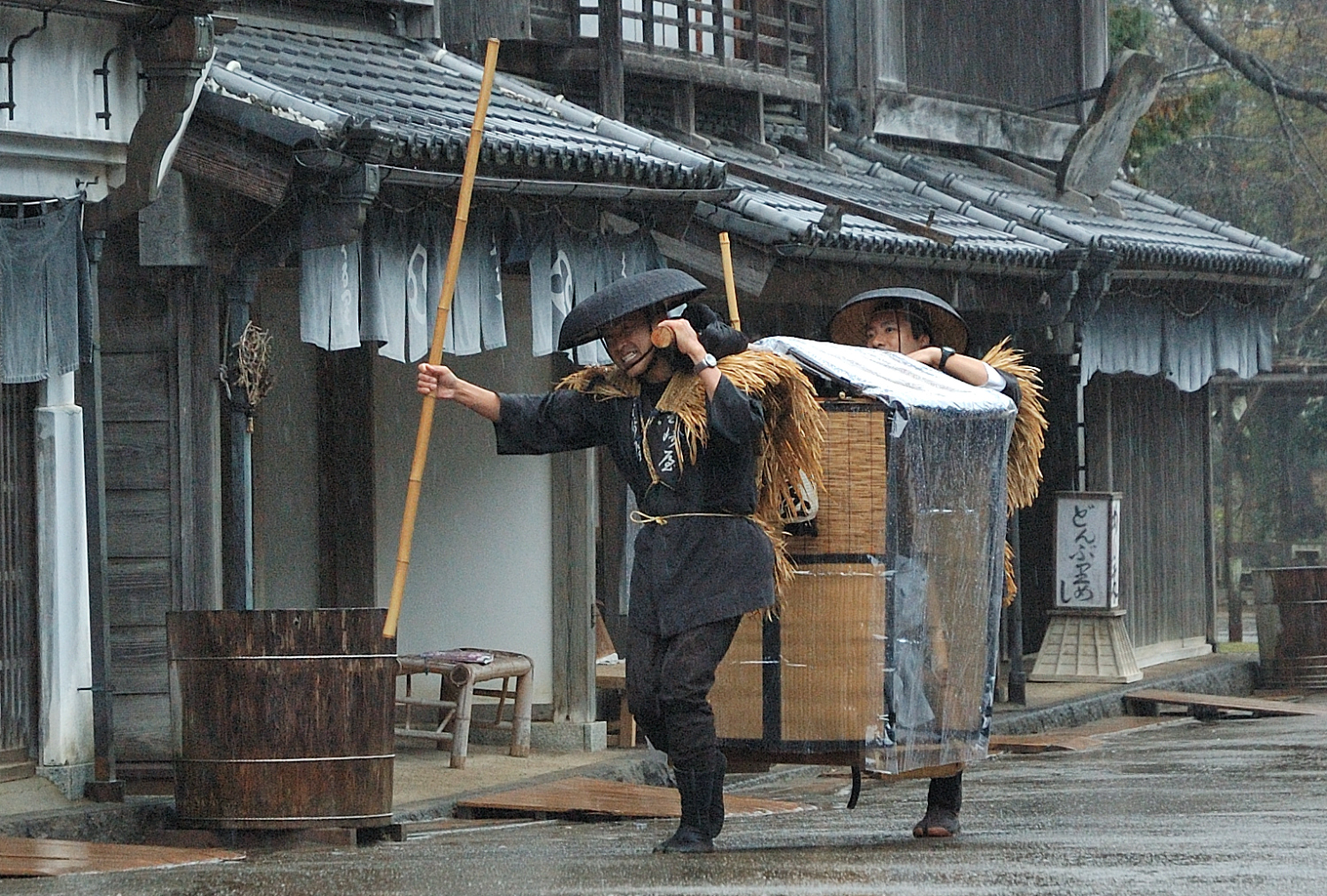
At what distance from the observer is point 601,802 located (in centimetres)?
1027

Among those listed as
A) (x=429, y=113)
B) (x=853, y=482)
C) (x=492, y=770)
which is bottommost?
(x=492, y=770)

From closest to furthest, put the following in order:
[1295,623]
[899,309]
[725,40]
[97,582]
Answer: [899,309] < [97,582] < [725,40] < [1295,623]

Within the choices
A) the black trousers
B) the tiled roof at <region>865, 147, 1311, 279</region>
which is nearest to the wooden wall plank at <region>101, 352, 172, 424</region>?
the black trousers

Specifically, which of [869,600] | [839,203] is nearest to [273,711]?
[869,600]

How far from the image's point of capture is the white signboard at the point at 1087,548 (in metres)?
17.8

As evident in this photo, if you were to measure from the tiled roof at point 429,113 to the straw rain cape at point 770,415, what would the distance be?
110 inches

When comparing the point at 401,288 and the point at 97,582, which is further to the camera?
the point at 401,288

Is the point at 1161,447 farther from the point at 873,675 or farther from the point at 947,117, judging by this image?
the point at 873,675

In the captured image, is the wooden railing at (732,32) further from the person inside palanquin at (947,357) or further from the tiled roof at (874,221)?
the person inside palanquin at (947,357)

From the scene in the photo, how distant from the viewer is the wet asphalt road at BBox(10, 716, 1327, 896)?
656 cm

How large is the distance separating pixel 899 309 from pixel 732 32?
8.15 meters

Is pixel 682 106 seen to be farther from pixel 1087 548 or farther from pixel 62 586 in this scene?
pixel 62 586

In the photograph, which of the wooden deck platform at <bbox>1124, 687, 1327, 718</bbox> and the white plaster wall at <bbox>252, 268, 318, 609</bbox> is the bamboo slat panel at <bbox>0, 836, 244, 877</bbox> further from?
the wooden deck platform at <bbox>1124, 687, 1327, 718</bbox>

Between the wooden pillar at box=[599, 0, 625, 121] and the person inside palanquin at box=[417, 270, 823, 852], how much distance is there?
23.4ft
